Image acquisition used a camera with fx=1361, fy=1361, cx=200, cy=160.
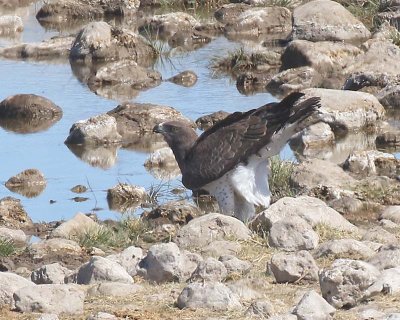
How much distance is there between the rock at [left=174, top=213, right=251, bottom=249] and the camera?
410 inches

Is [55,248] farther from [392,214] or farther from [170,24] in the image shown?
[170,24]

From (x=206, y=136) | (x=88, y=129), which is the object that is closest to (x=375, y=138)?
(x=88, y=129)

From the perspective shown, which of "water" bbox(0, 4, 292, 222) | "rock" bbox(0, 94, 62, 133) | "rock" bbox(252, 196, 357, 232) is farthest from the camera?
"rock" bbox(0, 94, 62, 133)

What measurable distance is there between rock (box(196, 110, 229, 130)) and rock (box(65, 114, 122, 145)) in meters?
1.06

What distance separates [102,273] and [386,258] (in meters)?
1.86

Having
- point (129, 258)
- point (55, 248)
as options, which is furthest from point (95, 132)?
point (129, 258)

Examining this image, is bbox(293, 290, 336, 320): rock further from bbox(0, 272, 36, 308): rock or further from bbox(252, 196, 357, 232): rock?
bbox(252, 196, 357, 232): rock

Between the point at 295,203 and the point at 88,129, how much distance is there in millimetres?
6768

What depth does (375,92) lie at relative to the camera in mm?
19156

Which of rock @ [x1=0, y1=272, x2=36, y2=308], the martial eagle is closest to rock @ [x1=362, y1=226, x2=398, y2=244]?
the martial eagle

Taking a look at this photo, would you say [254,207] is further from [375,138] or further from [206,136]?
[375,138]

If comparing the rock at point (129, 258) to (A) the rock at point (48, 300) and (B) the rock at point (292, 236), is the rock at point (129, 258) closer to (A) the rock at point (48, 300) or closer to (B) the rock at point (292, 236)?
(B) the rock at point (292, 236)

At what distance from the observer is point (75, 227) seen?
1212cm

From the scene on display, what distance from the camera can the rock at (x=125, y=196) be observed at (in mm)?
14242
